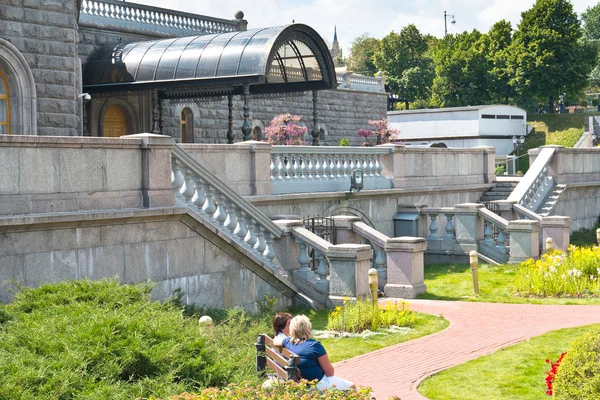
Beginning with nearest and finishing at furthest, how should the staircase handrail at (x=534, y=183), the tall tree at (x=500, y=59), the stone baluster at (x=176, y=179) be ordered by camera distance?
the stone baluster at (x=176, y=179) < the staircase handrail at (x=534, y=183) < the tall tree at (x=500, y=59)

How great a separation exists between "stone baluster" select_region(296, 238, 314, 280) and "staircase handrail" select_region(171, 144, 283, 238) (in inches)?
19.1

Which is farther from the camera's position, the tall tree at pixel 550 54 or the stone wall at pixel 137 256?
the tall tree at pixel 550 54

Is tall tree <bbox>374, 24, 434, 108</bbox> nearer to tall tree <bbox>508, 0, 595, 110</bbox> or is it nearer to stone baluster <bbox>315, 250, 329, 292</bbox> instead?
tall tree <bbox>508, 0, 595, 110</bbox>

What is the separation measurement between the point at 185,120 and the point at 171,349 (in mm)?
23562

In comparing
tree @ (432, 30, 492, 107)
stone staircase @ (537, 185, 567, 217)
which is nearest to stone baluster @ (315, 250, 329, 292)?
stone staircase @ (537, 185, 567, 217)

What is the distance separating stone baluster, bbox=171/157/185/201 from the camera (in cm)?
1520

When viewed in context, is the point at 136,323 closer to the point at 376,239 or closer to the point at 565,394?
the point at 565,394

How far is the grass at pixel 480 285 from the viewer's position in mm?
17906

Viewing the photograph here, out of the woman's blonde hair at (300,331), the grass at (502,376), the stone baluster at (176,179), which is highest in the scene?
the stone baluster at (176,179)

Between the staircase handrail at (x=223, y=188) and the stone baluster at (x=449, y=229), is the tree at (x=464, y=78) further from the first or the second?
the staircase handrail at (x=223, y=188)

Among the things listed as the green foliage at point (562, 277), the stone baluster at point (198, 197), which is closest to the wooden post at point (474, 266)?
the green foliage at point (562, 277)

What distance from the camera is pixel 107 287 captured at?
11352 millimetres

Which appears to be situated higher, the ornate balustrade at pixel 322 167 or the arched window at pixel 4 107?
the arched window at pixel 4 107

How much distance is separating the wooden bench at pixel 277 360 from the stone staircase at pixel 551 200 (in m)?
17.7
